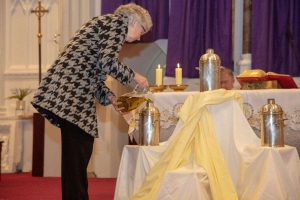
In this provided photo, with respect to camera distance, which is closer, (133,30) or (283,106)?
(133,30)

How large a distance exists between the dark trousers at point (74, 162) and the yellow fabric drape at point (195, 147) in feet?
1.00

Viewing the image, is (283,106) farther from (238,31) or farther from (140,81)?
(238,31)

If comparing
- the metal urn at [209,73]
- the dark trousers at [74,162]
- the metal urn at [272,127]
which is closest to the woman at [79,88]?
the dark trousers at [74,162]

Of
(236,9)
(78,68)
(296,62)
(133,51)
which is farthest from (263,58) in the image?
(78,68)

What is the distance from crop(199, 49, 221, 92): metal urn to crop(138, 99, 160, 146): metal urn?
1.04 feet

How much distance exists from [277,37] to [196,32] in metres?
0.80

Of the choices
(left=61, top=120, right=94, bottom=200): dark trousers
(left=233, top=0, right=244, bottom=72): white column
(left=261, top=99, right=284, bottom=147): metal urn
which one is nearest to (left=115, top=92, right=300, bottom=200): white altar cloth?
(left=261, top=99, right=284, bottom=147): metal urn

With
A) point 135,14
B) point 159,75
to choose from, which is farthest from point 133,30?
point 159,75

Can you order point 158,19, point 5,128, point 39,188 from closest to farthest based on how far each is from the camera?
1. point 39,188
2. point 158,19
3. point 5,128

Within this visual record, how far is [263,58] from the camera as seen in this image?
531cm

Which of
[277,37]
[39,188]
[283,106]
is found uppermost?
[277,37]

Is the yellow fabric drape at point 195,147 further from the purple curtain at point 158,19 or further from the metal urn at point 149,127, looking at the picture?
the purple curtain at point 158,19

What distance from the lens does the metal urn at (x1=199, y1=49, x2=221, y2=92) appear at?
303 cm

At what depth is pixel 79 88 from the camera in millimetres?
2852
